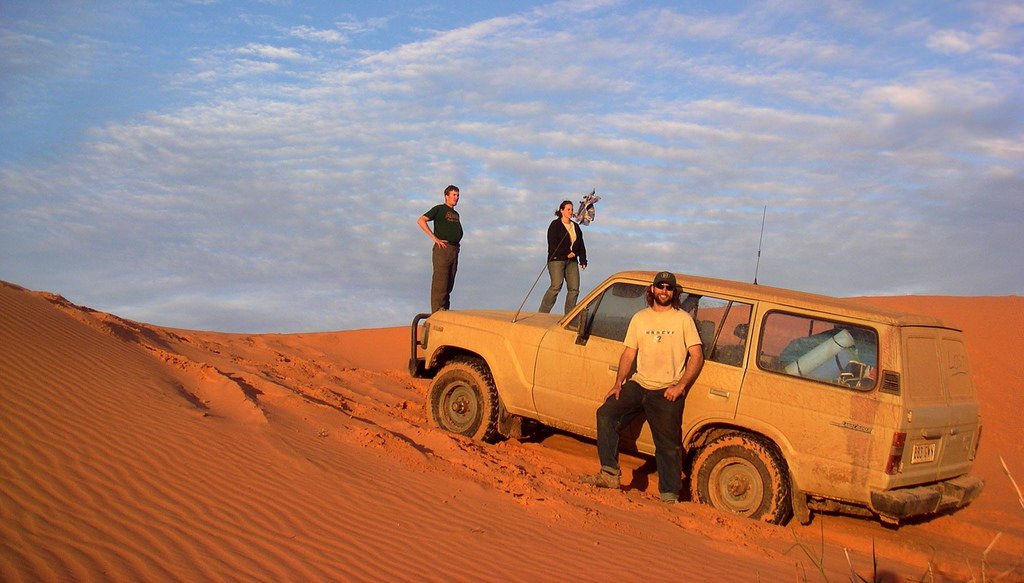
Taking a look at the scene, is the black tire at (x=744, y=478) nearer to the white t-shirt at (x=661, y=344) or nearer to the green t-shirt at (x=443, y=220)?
the white t-shirt at (x=661, y=344)

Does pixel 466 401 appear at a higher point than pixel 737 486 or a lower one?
higher

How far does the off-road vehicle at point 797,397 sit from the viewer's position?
6.33 metres

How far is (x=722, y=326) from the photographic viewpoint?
7.14m

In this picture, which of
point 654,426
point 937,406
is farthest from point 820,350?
point 654,426

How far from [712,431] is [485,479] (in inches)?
76.9

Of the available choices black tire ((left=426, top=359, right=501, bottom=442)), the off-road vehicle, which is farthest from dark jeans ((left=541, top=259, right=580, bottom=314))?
the off-road vehicle

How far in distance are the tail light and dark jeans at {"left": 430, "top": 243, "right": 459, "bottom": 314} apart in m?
6.70

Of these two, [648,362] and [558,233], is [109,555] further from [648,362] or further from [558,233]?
[558,233]

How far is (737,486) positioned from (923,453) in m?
1.42

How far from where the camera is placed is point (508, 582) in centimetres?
503

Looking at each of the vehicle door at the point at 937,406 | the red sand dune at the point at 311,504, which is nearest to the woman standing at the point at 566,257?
the red sand dune at the point at 311,504

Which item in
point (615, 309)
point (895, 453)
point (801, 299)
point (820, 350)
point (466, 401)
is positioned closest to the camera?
point (895, 453)

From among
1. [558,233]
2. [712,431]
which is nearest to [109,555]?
[712,431]

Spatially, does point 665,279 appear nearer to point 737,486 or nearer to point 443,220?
point 737,486
